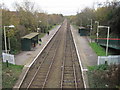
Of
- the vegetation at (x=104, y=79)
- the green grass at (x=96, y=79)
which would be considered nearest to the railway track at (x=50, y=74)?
the green grass at (x=96, y=79)

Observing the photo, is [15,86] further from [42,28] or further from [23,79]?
[42,28]

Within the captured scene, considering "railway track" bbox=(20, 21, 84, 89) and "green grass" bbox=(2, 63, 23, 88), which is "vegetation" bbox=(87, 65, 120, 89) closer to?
"railway track" bbox=(20, 21, 84, 89)

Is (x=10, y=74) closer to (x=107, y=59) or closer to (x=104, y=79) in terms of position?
(x=104, y=79)

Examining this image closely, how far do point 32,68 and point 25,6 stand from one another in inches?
863

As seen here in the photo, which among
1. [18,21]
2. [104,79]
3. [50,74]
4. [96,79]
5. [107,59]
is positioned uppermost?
[18,21]

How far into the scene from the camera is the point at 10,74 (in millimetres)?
13344

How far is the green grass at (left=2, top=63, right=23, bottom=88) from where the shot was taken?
11.7 meters

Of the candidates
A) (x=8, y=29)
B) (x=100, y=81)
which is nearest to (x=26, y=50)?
(x=8, y=29)

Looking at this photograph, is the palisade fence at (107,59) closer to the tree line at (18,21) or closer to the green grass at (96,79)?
the green grass at (96,79)

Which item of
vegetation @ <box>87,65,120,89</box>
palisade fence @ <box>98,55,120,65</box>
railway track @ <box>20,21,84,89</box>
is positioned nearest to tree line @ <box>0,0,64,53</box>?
railway track @ <box>20,21,84,89</box>

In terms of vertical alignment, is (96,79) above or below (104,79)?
below

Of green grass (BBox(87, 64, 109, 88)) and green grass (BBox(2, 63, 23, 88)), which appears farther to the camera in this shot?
green grass (BBox(2, 63, 23, 88))

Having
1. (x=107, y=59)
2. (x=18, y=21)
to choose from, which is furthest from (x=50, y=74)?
(x=18, y=21)

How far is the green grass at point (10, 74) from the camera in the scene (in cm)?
1173
